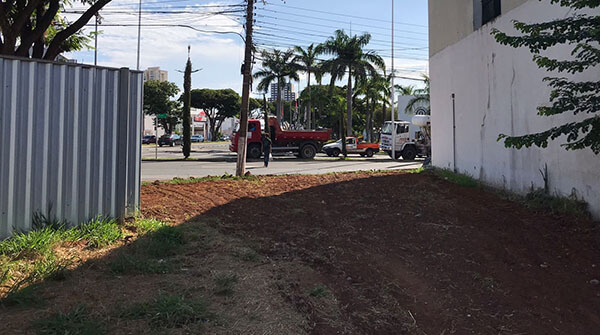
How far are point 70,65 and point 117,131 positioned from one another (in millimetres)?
1001

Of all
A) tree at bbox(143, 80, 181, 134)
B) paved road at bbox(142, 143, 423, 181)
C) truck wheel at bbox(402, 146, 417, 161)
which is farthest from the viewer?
tree at bbox(143, 80, 181, 134)

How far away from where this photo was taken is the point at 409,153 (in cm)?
2920

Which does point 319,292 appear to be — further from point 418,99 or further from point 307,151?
point 418,99

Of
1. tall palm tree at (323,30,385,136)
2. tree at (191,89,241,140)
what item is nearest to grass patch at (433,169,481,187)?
tall palm tree at (323,30,385,136)

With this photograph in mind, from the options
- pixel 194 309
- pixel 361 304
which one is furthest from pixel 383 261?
pixel 194 309

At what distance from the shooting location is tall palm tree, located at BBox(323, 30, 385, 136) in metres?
35.6

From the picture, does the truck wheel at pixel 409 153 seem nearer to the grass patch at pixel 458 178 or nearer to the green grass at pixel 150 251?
the grass patch at pixel 458 178

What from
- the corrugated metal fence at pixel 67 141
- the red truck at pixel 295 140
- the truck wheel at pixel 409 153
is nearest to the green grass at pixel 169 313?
the corrugated metal fence at pixel 67 141

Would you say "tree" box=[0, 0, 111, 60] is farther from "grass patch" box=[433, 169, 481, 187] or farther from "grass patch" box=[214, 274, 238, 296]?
"grass patch" box=[433, 169, 481, 187]

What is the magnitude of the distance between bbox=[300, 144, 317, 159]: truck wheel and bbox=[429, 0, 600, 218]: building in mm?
15095

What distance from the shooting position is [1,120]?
15.9 feet

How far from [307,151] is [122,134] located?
22836 mm

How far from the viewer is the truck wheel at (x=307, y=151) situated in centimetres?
2850

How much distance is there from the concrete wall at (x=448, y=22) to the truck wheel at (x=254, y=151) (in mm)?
14933
